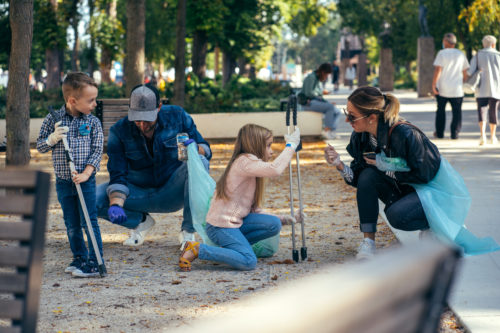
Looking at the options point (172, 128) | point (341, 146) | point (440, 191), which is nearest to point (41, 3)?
point (341, 146)

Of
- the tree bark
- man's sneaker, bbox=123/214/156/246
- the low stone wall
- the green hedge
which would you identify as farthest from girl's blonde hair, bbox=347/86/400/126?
the tree bark

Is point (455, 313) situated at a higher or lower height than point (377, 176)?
lower

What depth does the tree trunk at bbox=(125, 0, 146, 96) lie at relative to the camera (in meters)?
14.8

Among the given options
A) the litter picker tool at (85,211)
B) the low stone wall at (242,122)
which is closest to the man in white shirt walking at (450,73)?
the low stone wall at (242,122)

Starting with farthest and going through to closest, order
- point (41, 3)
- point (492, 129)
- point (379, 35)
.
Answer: point (379, 35), point (41, 3), point (492, 129)

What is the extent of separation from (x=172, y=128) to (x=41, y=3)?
70.3 ft

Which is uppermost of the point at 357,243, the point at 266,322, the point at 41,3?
the point at 41,3

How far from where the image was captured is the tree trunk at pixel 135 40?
1479 cm

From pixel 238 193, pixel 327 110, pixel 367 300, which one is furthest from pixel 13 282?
pixel 327 110

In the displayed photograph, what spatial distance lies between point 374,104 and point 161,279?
6.44 ft

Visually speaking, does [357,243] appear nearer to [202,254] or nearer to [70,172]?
[202,254]

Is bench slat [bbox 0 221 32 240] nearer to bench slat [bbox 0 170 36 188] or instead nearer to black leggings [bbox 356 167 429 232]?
bench slat [bbox 0 170 36 188]

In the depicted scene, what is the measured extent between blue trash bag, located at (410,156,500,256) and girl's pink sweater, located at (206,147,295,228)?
104cm

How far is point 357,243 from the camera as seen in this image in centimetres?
666
